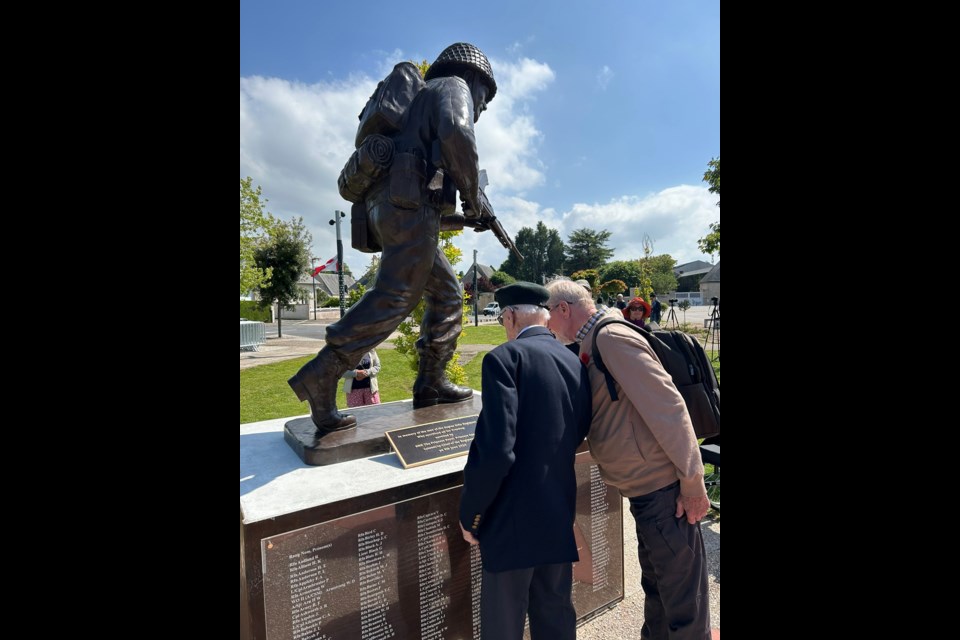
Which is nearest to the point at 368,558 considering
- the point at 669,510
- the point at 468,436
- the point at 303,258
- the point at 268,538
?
the point at 268,538

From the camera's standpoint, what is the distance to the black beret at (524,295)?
7.52 ft

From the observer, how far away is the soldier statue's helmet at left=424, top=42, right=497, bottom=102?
3.43 m

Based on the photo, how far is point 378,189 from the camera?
A: 3174 mm

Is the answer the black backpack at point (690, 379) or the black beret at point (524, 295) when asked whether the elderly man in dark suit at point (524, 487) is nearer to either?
the black beret at point (524, 295)

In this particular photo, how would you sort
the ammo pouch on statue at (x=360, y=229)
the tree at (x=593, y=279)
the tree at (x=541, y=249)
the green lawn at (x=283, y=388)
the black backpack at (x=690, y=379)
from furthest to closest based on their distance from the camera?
the tree at (x=541, y=249) → the tree at (x=593, y=279) → the green lawn at (x=283, y=388) → the ammo pouch on statue at (x=360, y=229) → the black backpack at (x=690, y=379)

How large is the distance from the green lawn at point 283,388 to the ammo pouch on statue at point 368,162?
4.47m

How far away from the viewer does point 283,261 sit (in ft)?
76.5

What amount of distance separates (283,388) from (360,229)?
7.77 metres

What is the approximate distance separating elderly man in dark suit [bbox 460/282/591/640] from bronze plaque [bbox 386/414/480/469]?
0.64 metres

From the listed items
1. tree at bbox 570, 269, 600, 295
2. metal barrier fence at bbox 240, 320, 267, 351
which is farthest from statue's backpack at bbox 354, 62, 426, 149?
metal barrier fence at bbox 240, 320, 267, 351

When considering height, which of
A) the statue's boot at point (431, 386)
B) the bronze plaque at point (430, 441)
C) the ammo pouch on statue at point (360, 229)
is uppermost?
the ammo pouch on statue at point (360, 229)

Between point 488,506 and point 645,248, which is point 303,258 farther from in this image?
point 488,506

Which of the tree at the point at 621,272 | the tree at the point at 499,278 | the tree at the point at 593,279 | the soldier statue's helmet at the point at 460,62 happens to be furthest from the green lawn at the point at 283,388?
the tree at the point at 621,272

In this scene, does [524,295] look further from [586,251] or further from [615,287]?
[586,251]
